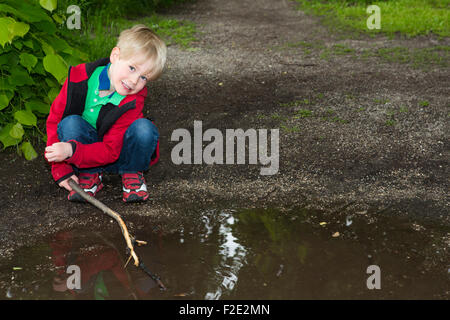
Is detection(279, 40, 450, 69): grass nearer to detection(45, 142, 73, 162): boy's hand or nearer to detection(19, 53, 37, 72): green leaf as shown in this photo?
detection(19, 53, 37, 72): green leaf

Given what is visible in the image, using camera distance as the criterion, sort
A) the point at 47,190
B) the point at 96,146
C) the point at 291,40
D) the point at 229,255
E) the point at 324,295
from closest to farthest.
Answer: the point at 324,295 < the point at 229,255 < the point at 96,146 < the point at 47,190 < the point at 291,40

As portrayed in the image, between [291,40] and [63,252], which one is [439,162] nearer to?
[63,252]

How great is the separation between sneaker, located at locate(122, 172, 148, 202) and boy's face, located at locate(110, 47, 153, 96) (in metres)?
0.53

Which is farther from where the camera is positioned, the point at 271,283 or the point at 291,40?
the point at 291,40

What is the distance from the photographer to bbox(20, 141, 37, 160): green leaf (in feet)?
11.7

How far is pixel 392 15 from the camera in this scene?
7707mm

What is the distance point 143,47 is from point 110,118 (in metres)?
0.46

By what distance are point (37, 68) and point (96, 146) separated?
89 cm

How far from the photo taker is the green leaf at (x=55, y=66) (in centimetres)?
335

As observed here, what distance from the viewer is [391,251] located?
2555 mm

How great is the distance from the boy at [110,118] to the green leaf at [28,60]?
48cm

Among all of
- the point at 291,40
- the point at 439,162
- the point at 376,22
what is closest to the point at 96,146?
the point at 439,162

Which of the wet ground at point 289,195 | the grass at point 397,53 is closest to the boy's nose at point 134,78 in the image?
the wet ground at point 289,195

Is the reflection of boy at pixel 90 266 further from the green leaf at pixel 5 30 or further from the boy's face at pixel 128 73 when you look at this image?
the green leaf at pixel 5 30
